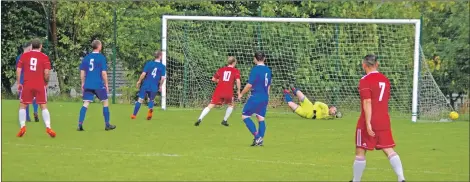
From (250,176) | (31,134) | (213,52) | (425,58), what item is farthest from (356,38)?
(250,176)

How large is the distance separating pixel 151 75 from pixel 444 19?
891cm

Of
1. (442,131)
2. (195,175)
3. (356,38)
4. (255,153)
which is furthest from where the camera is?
(356,38)

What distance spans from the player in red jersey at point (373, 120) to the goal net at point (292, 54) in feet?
46.1

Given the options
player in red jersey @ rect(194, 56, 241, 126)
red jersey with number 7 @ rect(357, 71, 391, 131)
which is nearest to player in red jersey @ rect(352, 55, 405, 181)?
red jersey with number 7 @ rect(357, 71, 391, 131)

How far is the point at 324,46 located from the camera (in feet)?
83.4

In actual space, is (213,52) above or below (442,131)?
above

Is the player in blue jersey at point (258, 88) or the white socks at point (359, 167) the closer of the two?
the white socks at point (359, 167)

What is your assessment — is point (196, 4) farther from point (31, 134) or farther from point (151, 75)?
point (31, 134)

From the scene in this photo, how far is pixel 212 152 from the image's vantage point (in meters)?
13.5

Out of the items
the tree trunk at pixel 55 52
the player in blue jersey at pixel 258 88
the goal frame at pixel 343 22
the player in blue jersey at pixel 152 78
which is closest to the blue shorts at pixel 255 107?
the player in blue jersey at pixel 258 88

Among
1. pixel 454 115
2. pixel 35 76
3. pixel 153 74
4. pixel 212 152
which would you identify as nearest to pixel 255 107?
pixel 212 152

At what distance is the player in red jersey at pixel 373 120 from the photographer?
9.88 m

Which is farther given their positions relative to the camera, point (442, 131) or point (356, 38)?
point (356, 38)

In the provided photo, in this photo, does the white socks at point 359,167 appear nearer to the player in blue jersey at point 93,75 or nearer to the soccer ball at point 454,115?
the player in blue jersey at point 93,75
